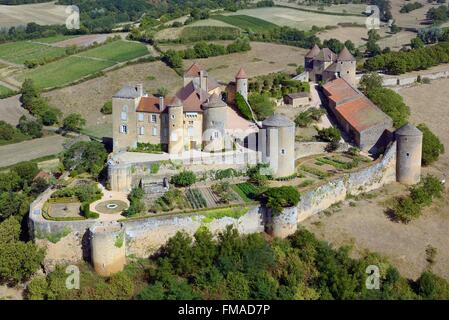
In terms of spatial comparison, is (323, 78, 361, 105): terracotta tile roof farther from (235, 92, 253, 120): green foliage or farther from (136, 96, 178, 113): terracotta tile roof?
(136, 96, 178, 113): terracotta tile roof

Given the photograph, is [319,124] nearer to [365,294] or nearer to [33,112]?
[365,294]

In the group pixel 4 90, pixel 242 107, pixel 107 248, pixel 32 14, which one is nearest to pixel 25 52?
pixel 4 90

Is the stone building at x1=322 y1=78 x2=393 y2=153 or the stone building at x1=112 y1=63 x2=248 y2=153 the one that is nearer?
the stone building at x1=112 y1=63 x2=248 y2=153

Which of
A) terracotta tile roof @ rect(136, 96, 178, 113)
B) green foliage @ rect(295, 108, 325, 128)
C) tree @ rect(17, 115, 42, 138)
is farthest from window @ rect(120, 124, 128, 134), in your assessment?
tree @ rect(17, 115, 42, 138)

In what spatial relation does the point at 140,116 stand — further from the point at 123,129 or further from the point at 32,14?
the point at 32,14

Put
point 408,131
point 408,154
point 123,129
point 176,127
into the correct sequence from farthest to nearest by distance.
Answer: point 123,129
point 408,154
point 408,131
point 176,127

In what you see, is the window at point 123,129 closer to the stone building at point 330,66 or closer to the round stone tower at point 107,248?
the round stone tower at point 107,248

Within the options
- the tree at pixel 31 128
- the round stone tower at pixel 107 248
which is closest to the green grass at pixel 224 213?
the round stone tower at pixel 107 248
